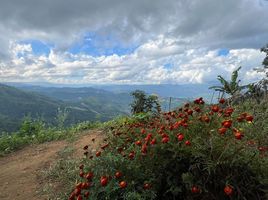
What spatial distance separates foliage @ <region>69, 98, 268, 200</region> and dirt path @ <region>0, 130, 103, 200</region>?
190cm

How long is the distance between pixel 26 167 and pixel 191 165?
4488mm

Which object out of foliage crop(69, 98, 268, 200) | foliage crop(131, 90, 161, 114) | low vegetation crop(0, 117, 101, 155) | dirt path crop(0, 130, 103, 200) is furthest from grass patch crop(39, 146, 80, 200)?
foliage crop(131, 90, 161, 114)

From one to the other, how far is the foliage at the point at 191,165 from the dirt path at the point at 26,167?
1.90 m

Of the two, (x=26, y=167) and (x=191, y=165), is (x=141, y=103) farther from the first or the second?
(x=191, y=165)

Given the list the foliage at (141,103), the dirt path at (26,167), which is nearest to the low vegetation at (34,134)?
the dirt path at (26,167)

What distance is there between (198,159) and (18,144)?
7.12 meters

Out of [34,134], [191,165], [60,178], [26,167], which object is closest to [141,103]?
[34,134]

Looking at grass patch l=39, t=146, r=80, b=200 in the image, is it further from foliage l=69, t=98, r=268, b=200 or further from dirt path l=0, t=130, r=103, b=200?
foliage l=69, t=98, r=268, b=200

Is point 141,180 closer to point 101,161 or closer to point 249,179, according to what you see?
point 101,161

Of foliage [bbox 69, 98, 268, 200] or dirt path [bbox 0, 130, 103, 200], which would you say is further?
dirt path [bbox 0, 130, 103, 200]

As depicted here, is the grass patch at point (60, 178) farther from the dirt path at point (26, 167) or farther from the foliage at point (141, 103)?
the foliage at point (141, 103)

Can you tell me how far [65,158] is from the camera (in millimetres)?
6625

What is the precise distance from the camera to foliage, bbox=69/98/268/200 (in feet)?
9.54

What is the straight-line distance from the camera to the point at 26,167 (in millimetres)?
6660
